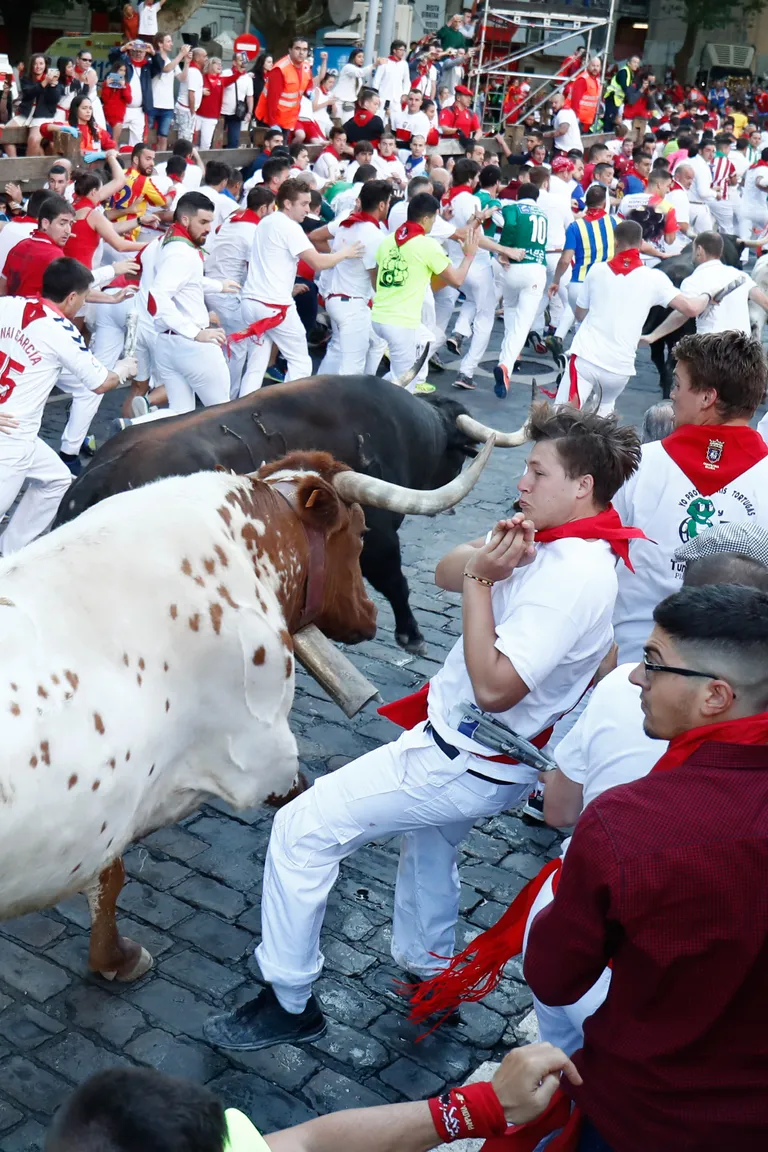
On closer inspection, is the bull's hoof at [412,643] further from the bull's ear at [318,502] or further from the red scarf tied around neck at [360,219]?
the red scarf tied around neck at [360,219]

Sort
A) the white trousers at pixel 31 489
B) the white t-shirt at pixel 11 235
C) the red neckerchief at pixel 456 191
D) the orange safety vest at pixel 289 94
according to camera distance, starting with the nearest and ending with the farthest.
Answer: the white trousers at pixel 31 489
the white t-shirt at pixel 11 235
the red neckerchief at pixel 456 191
the orange safety vest at pixel 289 94

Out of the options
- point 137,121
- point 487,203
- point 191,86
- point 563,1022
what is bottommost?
point 563,1022

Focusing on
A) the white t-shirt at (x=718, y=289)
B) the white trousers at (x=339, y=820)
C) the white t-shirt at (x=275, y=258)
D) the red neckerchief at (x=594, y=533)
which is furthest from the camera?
the white t-shirt at (x=275, y=258)

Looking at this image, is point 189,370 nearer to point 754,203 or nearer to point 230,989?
point 230,989

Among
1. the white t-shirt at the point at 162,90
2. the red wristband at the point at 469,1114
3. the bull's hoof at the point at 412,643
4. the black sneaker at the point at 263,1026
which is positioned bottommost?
the bull's hoof at the point at 412,643

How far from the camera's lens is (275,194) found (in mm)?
11664

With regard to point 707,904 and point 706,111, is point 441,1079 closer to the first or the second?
point 707,904

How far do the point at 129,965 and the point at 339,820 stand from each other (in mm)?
1174

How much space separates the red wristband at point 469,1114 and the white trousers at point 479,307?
10986 mm

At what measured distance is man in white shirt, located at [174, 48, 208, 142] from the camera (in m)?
19.9

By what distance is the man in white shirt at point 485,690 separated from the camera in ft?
10.7

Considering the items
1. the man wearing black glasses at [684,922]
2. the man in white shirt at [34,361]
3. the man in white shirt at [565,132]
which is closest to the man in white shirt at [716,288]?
the man in white shirt at [34,361]

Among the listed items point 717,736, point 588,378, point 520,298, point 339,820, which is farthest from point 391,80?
point 717,736

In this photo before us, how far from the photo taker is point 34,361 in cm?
704
